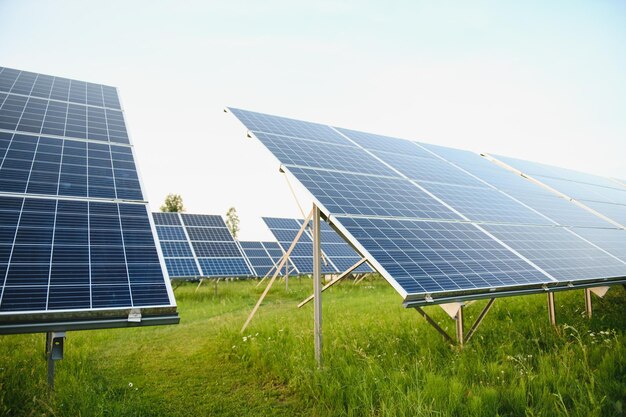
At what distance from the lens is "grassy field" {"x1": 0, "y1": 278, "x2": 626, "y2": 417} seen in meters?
5.00

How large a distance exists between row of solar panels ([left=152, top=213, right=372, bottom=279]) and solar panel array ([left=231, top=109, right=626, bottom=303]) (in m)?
10.5

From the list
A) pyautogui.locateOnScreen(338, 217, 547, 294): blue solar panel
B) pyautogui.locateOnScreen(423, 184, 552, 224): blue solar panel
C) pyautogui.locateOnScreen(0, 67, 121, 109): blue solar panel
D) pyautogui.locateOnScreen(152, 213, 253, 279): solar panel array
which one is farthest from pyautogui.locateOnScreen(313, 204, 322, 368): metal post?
pyautogui.locateOnScreen(152, 213, 253, 279): solar panel array

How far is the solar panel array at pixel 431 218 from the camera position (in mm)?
6363

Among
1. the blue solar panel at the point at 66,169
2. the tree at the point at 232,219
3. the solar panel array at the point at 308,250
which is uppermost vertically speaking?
the blue solar panel at the point at 66,169

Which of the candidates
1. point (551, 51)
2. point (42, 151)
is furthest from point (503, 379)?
point (551, 51)

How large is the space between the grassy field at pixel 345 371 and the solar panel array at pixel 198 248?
927cm

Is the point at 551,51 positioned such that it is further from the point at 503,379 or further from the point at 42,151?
the point at 42,151

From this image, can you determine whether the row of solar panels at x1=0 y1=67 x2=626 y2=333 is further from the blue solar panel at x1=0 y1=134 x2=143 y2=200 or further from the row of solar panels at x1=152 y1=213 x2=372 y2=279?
the row of solar panels at x1=152 y1=213 x2=372 y2=279

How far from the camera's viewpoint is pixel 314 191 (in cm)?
721

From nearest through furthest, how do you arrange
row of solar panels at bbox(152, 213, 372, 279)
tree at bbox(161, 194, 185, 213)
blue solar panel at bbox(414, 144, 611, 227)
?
blue solar panel at bbox(414, 144, 611, 227) < row of solar panels at bbox(152, 213, 372, 279) < tree at bbox(161, 194, 185, 213)

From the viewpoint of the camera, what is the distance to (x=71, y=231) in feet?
16.8

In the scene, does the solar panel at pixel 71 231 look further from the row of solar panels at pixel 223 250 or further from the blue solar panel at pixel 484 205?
the row of solar panels at pixel 223 250

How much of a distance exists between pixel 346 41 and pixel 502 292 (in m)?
19.5

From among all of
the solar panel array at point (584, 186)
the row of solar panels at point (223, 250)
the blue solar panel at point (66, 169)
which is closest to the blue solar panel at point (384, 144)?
the solar panel array at point (584, 186)
